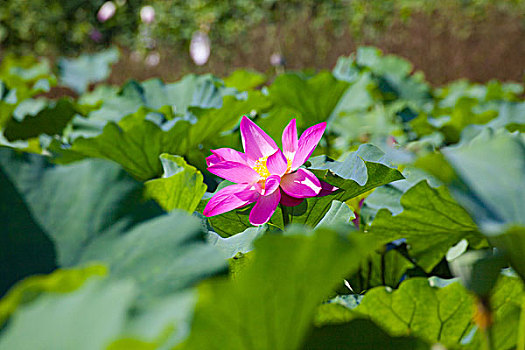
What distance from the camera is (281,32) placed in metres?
5.67

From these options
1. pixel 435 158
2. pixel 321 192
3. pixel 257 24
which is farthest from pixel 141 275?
pixel 257 24

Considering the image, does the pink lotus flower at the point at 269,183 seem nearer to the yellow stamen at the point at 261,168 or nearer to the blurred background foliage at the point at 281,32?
the yellow stamen at the point at 261,168

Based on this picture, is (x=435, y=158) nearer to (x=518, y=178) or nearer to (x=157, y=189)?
(x=518, y=178)

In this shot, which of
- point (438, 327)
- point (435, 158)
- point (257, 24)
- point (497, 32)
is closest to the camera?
point (435, 158)

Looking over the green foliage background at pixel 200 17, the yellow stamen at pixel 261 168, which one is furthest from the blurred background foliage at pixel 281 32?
the yellow stamen at pixel 261 168

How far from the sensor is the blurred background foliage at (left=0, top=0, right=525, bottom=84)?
15.7 feet

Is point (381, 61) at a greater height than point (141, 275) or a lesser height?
lesser

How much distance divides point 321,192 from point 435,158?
0.30 meters

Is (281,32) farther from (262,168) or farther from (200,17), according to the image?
(262,168)

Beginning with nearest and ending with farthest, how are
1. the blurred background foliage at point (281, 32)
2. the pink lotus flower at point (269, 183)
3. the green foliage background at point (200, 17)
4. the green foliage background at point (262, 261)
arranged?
the green foliage background at point (262, 261)
the pink lotus flower at point (269, 183)
the blurred background foliage at point (281, 32)
the green foliage background at point (200, 17)

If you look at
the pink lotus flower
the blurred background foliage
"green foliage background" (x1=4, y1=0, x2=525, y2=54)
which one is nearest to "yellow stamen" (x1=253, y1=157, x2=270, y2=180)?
the pink lotus flower

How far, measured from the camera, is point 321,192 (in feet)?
2.32

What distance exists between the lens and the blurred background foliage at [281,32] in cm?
479

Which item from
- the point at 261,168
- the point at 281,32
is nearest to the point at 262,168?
the point at 261,168
